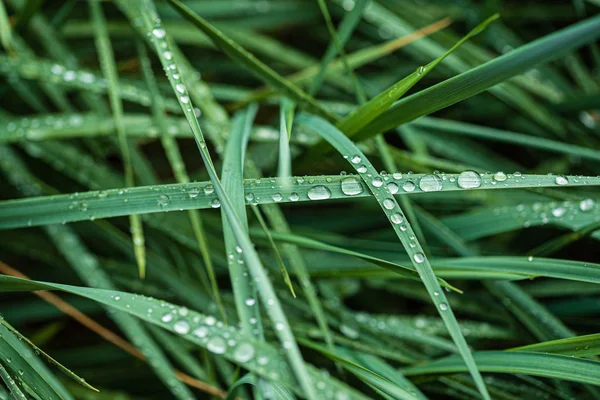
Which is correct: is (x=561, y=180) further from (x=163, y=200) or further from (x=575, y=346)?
(x=163, y=200)

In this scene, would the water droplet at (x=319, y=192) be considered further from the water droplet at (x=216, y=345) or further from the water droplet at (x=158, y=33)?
the water droplet at (x=158, y=33)

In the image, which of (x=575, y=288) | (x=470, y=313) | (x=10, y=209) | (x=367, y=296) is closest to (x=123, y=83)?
(x=10, y=209)

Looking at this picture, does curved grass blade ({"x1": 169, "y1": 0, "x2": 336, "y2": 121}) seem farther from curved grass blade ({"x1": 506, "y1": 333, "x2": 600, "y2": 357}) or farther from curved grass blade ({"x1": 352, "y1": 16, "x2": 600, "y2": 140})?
curved grass blade ({"x1": 506, "y1": 333, "x2": 600, "y2": 357})

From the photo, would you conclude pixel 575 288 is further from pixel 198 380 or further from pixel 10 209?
pixel 10 209

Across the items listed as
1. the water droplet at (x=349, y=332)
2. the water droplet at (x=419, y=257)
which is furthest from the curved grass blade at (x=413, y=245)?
the water droplet at (x=349, y=332)

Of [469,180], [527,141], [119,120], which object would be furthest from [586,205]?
[119,120]
